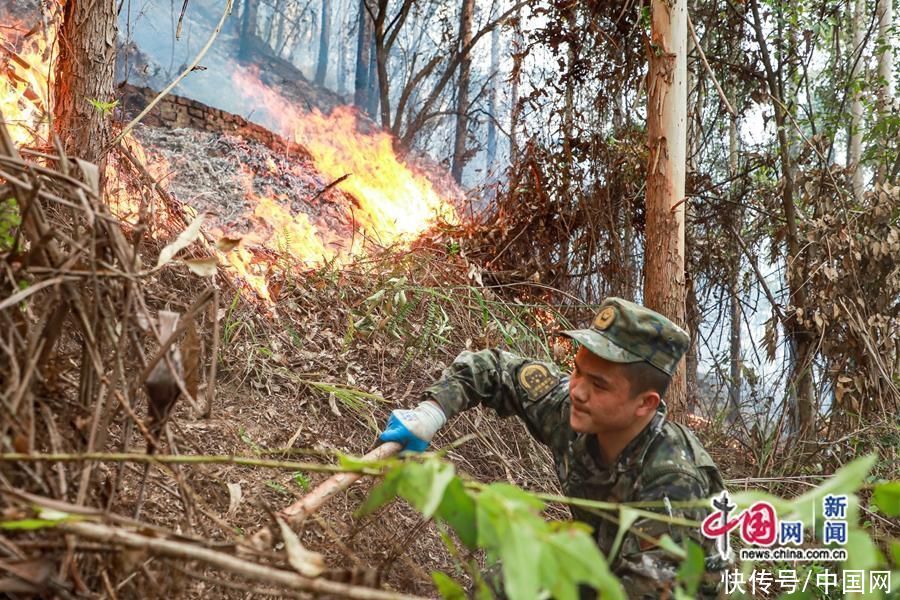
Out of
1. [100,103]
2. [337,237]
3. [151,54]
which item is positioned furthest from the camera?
[151,54]

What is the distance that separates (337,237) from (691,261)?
315 cm

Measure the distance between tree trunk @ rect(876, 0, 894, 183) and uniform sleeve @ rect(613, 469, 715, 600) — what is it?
4.23 meters

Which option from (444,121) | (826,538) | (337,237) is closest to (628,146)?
(337,237)

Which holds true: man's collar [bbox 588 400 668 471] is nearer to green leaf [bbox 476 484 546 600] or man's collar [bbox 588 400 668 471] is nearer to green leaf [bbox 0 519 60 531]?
green leaf [bbox 476 484 546 600]

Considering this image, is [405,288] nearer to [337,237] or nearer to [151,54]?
[337,237]

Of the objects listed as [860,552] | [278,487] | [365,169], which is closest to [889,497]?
[860,552]

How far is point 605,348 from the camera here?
2.34m

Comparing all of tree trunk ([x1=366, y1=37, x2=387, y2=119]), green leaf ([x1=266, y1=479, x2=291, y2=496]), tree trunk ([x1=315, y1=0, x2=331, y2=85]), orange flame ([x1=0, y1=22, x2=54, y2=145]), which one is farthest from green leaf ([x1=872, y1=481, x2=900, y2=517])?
tree trunk ([x1=315, y1=0, x2=331, y2=85])

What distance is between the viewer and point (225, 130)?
9000 mm

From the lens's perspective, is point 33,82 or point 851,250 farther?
point 851,250

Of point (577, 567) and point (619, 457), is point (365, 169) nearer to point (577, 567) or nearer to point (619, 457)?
point (619, 457)

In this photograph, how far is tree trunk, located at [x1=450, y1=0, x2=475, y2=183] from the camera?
1128cm

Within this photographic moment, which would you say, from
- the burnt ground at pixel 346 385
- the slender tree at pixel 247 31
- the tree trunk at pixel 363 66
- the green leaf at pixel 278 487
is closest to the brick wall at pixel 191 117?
the burnt ground at pixel 346 385

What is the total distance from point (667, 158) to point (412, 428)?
2747mm
